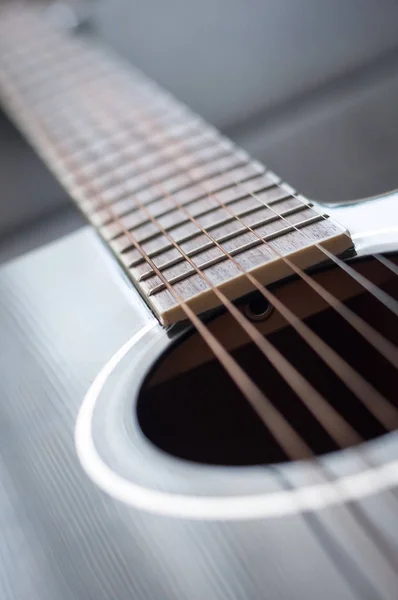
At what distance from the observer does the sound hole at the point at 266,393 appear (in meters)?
0.52

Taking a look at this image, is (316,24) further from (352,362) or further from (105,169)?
(352,362)

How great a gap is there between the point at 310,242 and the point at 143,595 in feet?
0.97

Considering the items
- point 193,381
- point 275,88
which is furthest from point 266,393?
point 275,88

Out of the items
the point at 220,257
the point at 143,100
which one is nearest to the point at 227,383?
the point at 220,257

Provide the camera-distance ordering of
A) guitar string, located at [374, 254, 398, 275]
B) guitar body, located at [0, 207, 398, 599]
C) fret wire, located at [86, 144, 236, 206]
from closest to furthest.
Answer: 1. guitar body, located at [0, 207, 398, 599]
2. guitar string, located at [374, 254, 398, 275]
3. fret wire, located at [86, 144, 236, 206]

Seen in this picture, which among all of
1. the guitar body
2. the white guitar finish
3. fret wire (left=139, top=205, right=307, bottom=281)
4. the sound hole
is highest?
the white guitar finish

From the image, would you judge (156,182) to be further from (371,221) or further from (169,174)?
(371,221)

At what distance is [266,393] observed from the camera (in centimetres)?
57

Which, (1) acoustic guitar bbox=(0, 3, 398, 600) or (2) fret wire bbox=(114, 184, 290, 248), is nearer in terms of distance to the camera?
(1) acoustic guitar bbox=(0, 3, 398, 600)

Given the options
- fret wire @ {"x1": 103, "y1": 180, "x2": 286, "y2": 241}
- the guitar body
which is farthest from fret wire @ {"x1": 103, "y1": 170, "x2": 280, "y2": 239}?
the guitar body

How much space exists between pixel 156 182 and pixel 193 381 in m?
0.24

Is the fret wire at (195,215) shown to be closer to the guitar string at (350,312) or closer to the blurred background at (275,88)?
the guitar string at (350,312)

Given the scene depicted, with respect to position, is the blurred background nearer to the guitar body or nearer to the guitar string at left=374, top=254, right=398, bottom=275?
the guitar string at left=374, top=254, right=398, bottom=275

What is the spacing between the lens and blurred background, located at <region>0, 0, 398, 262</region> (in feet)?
2.41
